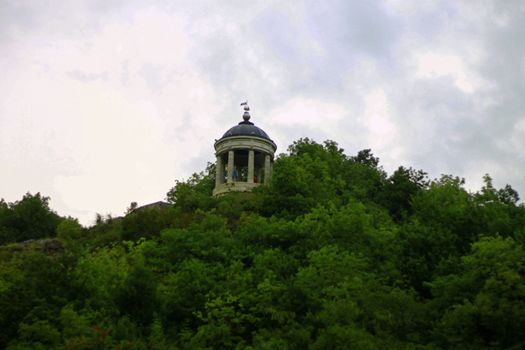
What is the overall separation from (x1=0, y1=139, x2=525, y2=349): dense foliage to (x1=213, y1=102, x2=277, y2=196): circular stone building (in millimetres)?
10692

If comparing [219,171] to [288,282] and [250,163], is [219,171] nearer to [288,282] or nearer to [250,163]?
[250,163]

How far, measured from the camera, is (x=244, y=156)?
193 feet

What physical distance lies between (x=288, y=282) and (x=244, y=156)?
27960 millimetres

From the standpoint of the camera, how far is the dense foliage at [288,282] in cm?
2700

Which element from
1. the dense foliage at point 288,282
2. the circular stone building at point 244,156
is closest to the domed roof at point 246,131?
the circular stone building at point 244,156

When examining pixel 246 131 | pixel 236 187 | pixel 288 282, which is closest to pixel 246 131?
pixel 246 131

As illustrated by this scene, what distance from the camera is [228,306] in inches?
1230

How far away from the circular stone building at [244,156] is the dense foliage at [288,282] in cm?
1069

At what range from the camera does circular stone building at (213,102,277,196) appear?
56406 mm

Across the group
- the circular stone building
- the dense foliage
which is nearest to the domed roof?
the circular stone building

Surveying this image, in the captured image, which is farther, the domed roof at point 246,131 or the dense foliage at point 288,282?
the domed roof at point 246,131

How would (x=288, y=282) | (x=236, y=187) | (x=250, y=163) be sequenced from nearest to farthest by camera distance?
1. (x=288, y=282)
2. (x=236, y=187)
3. (x=250, y=163)

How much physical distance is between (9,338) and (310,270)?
12.3m

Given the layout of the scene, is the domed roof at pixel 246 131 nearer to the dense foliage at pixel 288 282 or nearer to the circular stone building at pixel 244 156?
the circular stone building at pixel 244 156
